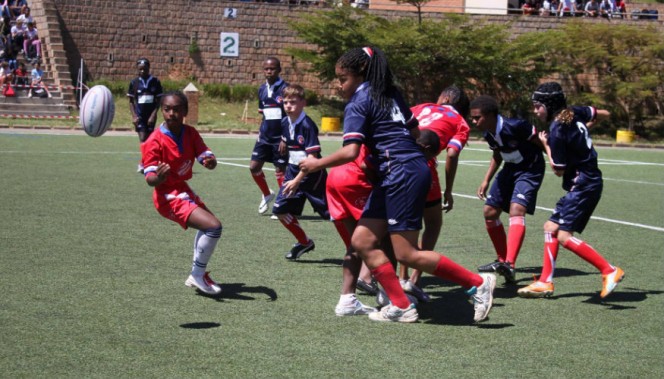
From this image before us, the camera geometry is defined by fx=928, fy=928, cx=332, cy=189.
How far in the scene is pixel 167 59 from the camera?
43844 mm

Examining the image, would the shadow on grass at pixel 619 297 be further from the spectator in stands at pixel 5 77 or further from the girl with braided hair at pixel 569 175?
the spectator in stands at pixel 5 77

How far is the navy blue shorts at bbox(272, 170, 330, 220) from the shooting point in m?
9.80

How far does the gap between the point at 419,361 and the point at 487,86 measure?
4017 centimetres

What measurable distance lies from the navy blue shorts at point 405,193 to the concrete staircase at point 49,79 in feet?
98.0

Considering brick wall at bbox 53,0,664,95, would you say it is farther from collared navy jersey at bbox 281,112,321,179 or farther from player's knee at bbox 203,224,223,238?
player's knee at bbox 203,224,223,238

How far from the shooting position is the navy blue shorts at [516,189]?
8664 millimetres

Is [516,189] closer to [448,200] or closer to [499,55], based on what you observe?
[448,200]

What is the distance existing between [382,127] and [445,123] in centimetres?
161

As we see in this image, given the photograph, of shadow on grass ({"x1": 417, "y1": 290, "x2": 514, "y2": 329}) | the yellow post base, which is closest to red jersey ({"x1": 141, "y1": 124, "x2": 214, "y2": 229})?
shadow on grass ({"x1": 417, "y1": 290, "x2": 514, "y2": 329})

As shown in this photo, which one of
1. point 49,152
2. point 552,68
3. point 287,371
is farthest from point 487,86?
point 287,371

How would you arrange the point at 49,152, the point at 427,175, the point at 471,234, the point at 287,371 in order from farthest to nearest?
1. the point at 49,152
2. the point at 471,234
3. the point at 427,175
4. the point at 287,371

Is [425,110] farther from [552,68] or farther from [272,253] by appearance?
[552,68]

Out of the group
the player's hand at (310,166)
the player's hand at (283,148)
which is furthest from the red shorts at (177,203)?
the player's hand at (283,148)

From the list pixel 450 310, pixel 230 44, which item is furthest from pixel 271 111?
pixel 230 44
